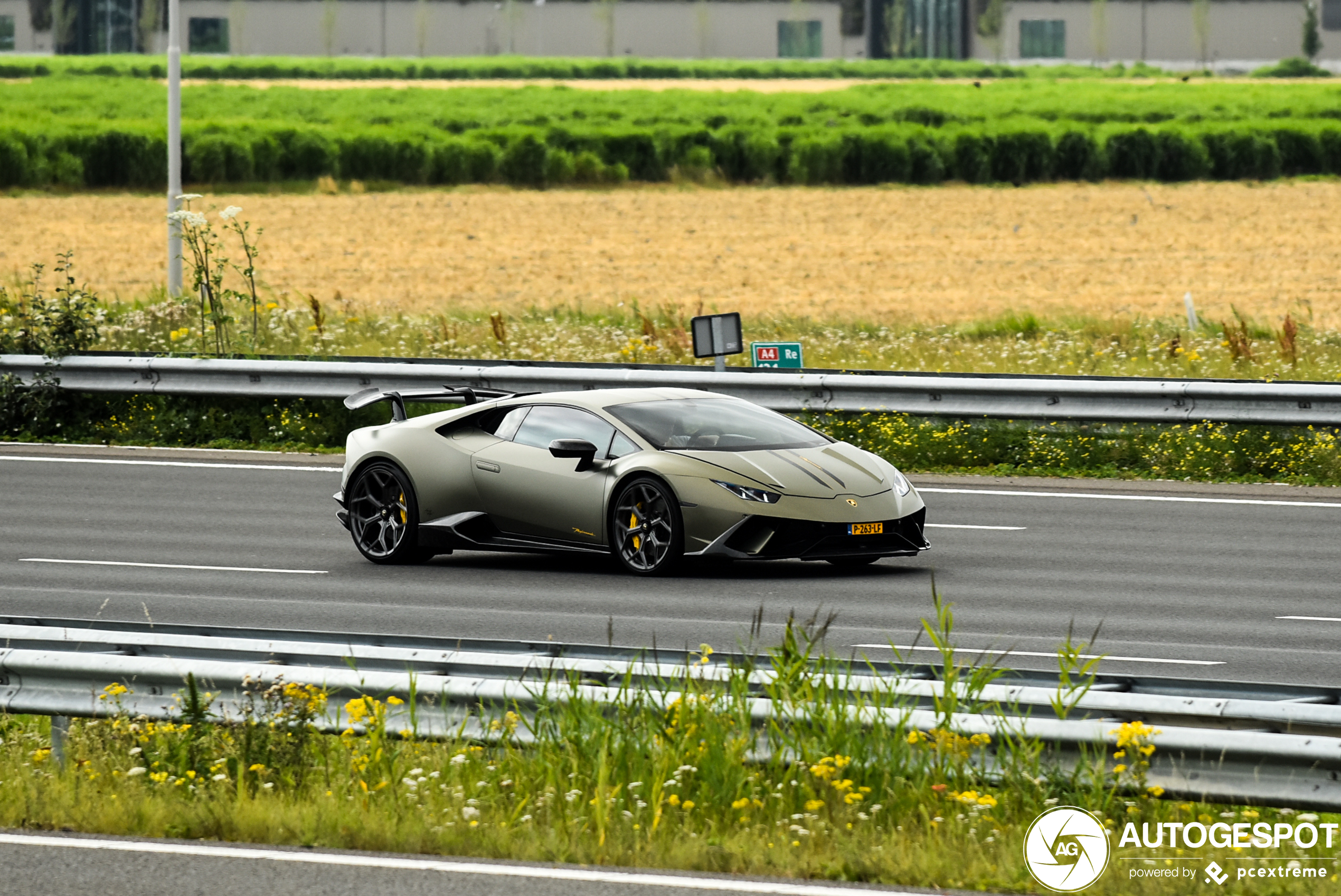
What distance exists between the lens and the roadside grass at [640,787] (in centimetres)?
664

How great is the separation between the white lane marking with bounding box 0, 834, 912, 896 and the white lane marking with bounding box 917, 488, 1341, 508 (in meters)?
10.5

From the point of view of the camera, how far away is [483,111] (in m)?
81.9

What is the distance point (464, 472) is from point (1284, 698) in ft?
24.7

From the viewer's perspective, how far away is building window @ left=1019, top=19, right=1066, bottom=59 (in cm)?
12406

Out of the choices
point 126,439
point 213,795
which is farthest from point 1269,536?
point 126,439

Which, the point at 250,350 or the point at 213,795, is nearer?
the point at 213,795

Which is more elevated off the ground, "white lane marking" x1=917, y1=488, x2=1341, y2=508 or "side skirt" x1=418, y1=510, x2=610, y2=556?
"side skirt" x1=418, y1=510, x2=610, y2=556

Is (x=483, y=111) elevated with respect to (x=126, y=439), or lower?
elevated

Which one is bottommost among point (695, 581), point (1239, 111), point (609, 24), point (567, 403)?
point (695, 581)

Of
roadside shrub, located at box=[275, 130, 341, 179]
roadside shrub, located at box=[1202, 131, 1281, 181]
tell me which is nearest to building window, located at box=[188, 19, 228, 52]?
roadside shrub, located at box=[275, 130, 341, 179]

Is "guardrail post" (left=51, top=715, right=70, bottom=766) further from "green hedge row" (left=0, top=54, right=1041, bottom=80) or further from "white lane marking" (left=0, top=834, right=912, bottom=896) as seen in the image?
"green hedge row" (left=0, top=54, right=1041, bottom=80)

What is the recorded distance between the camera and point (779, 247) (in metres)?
47.2

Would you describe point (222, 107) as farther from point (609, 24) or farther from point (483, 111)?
point (609, 24)

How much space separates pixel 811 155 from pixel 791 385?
49357mm
